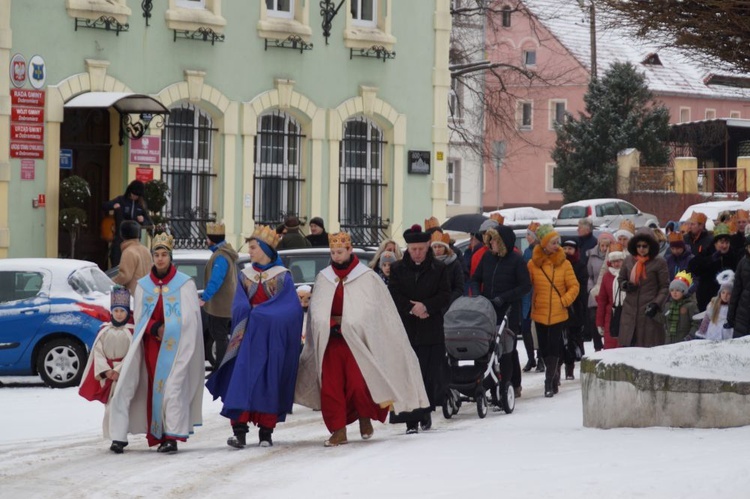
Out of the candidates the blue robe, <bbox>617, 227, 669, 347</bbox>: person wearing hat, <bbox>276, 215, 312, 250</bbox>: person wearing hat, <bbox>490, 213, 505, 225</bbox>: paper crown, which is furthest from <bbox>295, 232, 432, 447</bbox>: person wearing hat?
<bbox>276, 215, 312, 250</bbox>: person wearing hat

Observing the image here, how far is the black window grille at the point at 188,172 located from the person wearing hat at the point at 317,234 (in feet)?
14.9

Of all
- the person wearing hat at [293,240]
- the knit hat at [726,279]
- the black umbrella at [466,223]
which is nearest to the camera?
the knit hat at [726,279]

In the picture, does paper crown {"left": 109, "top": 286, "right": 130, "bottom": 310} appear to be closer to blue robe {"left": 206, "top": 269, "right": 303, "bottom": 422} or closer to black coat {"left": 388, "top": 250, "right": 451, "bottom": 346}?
blue robe {"left": 206, "top": 269, "right": 303, "bottom": 422}

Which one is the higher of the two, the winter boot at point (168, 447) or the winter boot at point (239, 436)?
the winter boot at point (239, 436)

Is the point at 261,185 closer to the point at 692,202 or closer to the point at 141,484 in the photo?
the point at 141,484

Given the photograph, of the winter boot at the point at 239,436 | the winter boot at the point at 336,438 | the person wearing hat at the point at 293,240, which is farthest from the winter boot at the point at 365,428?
the person wearing hat at the point at 293,240

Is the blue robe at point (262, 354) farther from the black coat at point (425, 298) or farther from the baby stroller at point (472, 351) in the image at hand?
the baby stroller at point (472, 351)

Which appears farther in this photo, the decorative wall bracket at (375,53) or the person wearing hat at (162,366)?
the decorative wall bracket at (375,53)

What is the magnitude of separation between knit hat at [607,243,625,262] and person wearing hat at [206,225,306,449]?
6.85m

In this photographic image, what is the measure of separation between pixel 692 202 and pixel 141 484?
142 feet

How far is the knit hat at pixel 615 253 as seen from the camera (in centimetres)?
2031

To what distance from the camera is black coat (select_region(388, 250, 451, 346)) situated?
15211mm

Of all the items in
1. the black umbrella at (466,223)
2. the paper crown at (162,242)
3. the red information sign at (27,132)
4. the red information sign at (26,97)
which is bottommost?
the paper crown at (162,242)

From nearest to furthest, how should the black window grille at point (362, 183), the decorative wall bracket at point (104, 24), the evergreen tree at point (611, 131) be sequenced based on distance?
the decorative wall bracket at point (104, 24) → the black window grille at point (362, 183) → the evergreen tree at point (611, 131)
